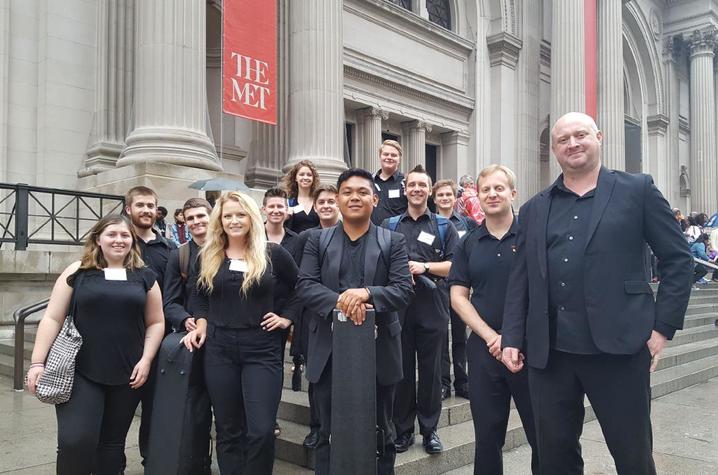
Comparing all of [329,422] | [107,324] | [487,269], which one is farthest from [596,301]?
[107,324]

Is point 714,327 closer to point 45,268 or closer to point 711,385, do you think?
point 711,385

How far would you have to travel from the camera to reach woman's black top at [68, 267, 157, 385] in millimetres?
3598

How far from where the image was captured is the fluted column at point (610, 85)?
22.2 m

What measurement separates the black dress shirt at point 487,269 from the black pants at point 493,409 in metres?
0.25

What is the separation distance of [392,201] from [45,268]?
5654 mm

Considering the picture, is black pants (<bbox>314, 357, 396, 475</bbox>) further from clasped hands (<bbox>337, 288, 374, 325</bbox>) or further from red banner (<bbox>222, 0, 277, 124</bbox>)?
red banner (<bbox>222, 0, 277, 124</bbox>)

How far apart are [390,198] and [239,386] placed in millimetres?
2654

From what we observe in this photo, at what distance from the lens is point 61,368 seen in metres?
3.46

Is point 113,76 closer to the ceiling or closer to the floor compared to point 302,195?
closer to the ceiling

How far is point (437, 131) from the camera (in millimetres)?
20656

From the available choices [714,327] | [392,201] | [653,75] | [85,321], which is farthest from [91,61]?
[653,75]

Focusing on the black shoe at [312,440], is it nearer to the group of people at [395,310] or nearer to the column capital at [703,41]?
the group of people at [395,310]

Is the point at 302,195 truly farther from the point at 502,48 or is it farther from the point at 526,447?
the point at 502,48

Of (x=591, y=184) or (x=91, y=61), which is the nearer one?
(x=591, y=184)
